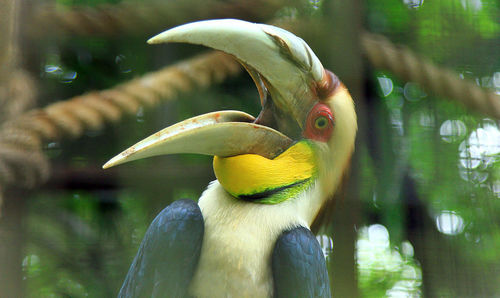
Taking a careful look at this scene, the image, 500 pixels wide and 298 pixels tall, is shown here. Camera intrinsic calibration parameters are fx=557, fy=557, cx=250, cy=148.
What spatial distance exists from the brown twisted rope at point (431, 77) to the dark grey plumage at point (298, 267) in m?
0.52

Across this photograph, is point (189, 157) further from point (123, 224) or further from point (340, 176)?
point (340, 176)

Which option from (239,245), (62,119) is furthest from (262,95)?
(62,119)

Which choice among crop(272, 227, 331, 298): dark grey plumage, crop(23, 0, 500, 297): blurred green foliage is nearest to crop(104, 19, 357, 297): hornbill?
crop(272, 227, 331, 298): dark grey plumage

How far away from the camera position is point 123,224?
1662 mm

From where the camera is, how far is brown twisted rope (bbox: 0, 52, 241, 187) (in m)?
1.23

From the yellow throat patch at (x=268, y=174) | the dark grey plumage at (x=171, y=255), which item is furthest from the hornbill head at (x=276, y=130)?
the dark grey plumage at (x=171, y=255)

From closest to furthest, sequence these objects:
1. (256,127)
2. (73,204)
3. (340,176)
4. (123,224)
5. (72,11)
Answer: (256,127) < (340,176) < (72,11) < (73,204) < (123,224)

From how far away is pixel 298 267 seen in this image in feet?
3.71

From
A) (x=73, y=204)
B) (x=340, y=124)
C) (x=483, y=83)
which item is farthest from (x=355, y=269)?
(x=73, y=204)

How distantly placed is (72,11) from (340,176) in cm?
79

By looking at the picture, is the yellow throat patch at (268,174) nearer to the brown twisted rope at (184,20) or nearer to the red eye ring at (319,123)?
the red eye ring at (319,123)

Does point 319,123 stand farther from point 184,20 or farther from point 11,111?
point 11,111

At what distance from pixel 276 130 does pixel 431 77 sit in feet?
1.42

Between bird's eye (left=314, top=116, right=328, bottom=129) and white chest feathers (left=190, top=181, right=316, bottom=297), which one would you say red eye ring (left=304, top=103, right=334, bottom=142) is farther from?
white chest feathers (left=190, top=181, right=316, bottom=297)
